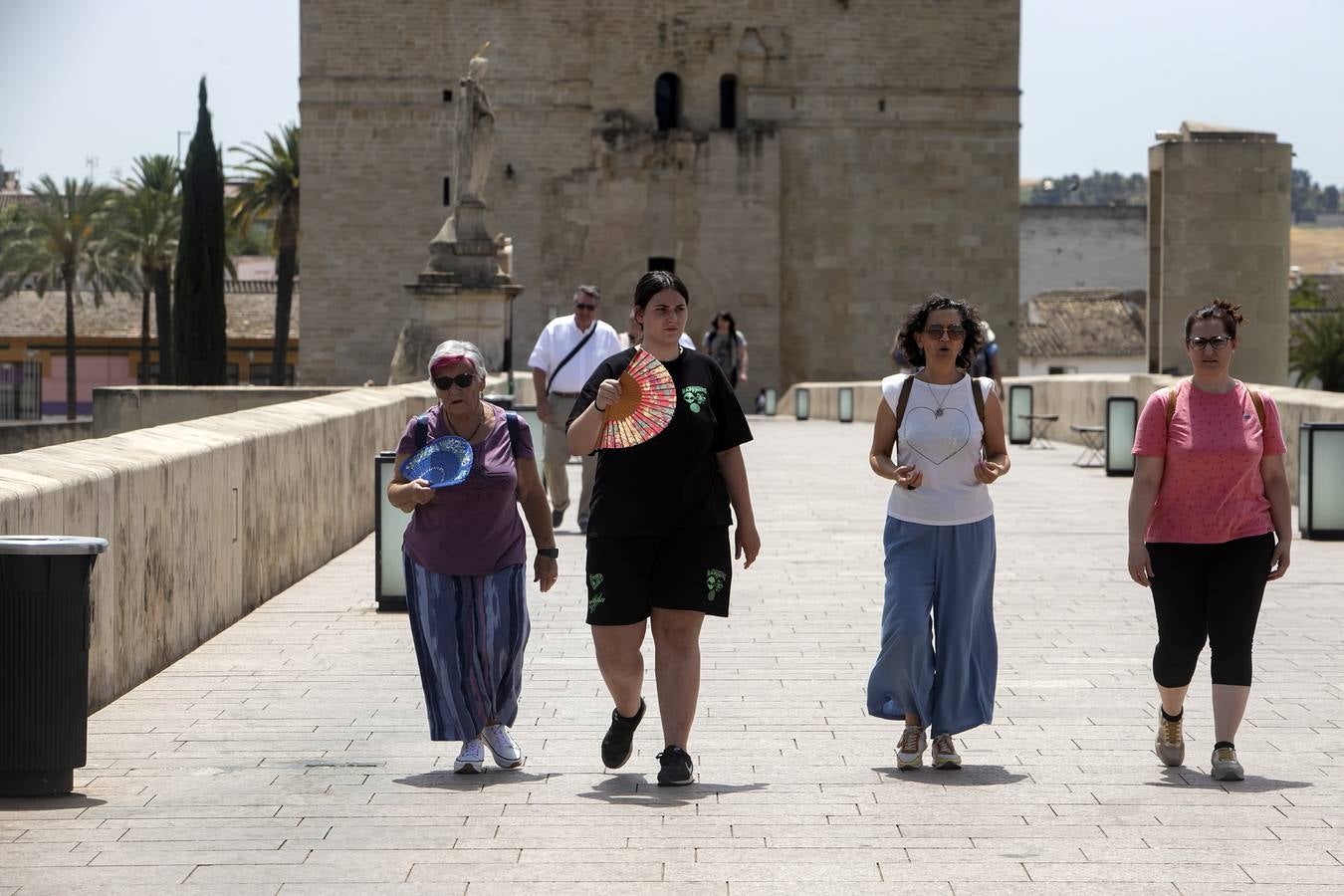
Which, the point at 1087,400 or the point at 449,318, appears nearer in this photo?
the point at 449,318

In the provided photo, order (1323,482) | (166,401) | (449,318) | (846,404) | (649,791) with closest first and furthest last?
1. (649,791)
2. (1323,482)
3. (166,401)
4. (449,318)
5. (846,404)

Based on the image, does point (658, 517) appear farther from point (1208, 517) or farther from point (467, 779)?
point (1208, 517)

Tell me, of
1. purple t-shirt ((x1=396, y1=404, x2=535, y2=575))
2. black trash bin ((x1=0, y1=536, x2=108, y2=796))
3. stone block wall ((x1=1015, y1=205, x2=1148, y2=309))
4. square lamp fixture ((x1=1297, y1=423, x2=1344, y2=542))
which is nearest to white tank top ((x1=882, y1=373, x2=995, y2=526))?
purple t-shirt ((x1=396, y1=404, x2=535, y2=575))

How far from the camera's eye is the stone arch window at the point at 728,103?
4844 cm

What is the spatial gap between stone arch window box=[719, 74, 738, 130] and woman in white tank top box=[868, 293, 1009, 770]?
42244mm

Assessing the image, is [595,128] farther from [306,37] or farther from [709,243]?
[306,37]

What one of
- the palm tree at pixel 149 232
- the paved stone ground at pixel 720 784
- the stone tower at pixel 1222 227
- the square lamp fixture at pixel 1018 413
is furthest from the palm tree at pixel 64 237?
the paved stone ground at pixel 720 784

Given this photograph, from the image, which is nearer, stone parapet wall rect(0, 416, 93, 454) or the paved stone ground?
the paved stone ground

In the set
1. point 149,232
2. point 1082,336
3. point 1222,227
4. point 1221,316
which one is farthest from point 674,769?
point 1082,336

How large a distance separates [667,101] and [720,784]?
43.6 metres

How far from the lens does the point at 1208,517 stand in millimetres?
6480

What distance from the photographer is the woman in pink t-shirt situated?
21.2 ft

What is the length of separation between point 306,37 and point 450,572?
4257 centimetres

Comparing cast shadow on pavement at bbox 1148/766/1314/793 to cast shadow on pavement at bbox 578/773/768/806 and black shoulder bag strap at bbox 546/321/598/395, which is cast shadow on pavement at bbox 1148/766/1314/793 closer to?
cast shadow on pavement at bbox 578/773/768/806
